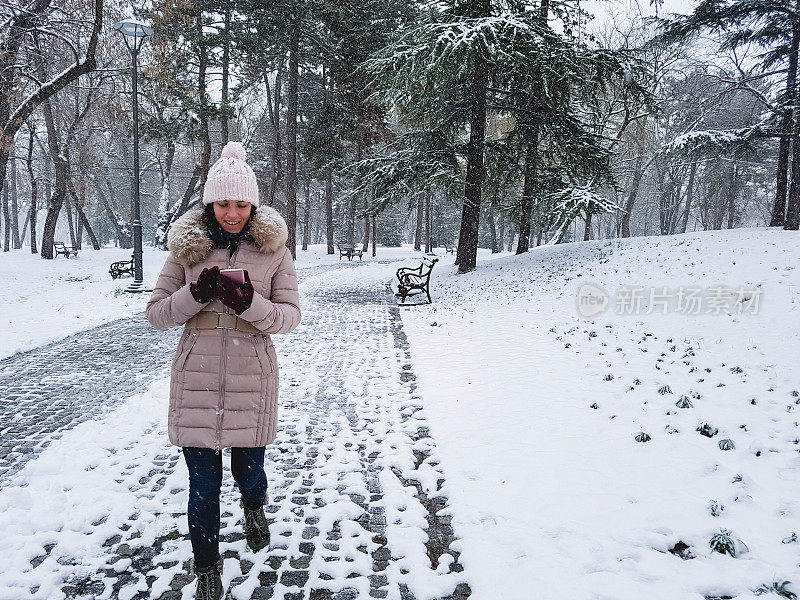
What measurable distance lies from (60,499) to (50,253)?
23.7 metres

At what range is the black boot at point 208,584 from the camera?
8.14 ft

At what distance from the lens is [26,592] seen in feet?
8.56

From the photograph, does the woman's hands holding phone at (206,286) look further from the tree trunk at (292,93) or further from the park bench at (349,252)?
the park bench at (349,252)

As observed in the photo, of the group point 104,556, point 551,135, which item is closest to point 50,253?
point 551,135

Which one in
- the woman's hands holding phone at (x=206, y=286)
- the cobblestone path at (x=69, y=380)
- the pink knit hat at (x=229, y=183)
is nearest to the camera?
the woman's hands holding phone at (x=206, y=286)

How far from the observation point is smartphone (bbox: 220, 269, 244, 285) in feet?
7.57

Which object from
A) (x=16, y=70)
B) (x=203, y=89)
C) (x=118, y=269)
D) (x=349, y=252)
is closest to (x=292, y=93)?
(x=203, y=89)

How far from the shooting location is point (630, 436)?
14.6 ft

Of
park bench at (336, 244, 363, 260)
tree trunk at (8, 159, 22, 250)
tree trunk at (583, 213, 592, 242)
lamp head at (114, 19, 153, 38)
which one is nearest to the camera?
lamp head at (114, 19, 153, 38)

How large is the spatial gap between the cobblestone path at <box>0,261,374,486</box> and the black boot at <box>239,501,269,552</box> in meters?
2.27

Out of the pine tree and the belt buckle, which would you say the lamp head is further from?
the pine tree

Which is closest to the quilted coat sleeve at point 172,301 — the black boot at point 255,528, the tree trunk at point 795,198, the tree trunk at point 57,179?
the black boot at point 255,528

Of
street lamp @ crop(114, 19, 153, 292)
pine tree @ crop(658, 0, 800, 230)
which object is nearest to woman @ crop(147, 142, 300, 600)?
street lamp @ crop(114, 19, 153, 292)

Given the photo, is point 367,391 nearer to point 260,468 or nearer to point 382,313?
point 260,468
